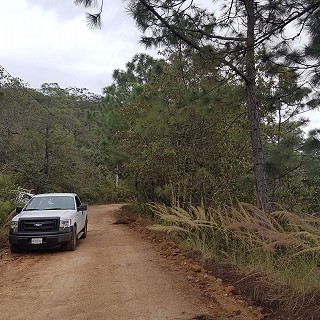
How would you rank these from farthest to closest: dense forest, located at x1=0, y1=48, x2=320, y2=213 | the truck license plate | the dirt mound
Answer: the truck license plate → dense forest, located at x1=0, y1=48, x2=320, y2=213 → the dirt mound

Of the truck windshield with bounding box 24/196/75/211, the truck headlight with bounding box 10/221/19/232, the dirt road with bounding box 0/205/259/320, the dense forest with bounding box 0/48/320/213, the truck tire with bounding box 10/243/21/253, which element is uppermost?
the dense forest with bounding box 0/48/320/213

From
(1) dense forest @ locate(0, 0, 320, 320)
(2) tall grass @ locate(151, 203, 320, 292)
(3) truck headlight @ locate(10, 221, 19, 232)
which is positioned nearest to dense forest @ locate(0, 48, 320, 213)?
(1) dense forest @ locate(0, 0, 320, 320)

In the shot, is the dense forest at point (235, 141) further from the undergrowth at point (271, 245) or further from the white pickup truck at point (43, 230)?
the white pickup truck at point (43, 230)

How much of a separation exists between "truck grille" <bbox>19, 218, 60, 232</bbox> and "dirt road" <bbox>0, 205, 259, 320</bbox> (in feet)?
2.34

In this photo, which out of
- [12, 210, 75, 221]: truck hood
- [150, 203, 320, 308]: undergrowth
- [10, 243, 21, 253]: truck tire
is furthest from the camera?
[12, 210, 75, 221]: truck hood

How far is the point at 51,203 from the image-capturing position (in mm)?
13125


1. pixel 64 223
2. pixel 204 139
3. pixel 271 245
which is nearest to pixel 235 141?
pixel 204 139

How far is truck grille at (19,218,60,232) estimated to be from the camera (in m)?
11.4

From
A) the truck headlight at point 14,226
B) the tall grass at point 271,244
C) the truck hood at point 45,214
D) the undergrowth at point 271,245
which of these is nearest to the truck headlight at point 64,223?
the truck hood at point 45,214

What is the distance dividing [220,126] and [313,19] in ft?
22.5

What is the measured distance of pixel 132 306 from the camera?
6.06m

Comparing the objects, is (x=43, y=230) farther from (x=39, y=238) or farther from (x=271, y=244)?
(x=271, y=244)

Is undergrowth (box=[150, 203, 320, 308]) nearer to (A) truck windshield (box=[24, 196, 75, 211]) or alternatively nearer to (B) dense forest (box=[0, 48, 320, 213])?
(B) dense forest (box=[0, 48, 320, 213])

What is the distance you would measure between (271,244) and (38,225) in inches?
285
